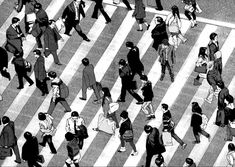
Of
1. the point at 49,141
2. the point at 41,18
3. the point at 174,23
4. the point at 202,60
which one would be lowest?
the point at 49,141

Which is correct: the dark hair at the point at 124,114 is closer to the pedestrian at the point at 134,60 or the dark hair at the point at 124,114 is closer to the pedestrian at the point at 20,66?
the pedestrian at the point at 134,60

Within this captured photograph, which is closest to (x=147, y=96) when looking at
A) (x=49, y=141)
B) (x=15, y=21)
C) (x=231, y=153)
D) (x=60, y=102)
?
(x=60, y=102)

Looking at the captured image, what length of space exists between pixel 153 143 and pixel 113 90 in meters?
3.68

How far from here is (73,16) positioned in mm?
45656

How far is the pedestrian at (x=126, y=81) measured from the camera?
43.4 meters

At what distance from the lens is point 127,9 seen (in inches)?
1853

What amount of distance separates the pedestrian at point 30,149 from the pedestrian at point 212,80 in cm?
662

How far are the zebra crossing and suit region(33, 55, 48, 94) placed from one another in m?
0.53

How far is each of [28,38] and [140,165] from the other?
7.23 m

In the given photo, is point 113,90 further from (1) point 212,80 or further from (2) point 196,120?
(2) point 196,120

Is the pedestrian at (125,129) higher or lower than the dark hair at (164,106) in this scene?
lower

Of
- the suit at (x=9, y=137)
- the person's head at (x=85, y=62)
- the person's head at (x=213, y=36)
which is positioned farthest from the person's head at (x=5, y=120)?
the person's head at (x=213, y=36)

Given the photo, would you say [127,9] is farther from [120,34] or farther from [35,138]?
[35,138]

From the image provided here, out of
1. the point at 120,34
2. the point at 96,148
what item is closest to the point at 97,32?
the point at 120,34
